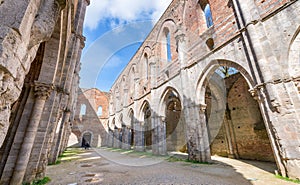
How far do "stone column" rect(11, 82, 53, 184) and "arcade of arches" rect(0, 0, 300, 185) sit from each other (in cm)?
2

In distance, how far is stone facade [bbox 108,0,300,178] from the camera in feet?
14.6

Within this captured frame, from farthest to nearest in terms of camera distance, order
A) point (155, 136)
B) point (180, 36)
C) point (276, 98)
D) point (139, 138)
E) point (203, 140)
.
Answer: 1. point (139, 138)
2. point (155, 136)
3. point (180, 36)
4. point (203, 140)
5. point (276, 98)

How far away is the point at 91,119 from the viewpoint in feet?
79.0

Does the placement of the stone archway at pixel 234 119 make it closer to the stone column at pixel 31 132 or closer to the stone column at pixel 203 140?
the stone column at pixel 203 140

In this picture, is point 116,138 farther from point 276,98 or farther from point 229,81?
point 276,98

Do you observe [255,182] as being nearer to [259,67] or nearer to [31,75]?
[259,67]

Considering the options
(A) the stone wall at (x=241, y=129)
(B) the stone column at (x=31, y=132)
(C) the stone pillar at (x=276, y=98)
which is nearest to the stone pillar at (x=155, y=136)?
(A) the stone wall at (x=241, y=129)

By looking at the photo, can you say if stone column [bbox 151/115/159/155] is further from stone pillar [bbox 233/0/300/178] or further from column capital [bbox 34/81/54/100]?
Answer: column capital [bbox 34/81/54/100]

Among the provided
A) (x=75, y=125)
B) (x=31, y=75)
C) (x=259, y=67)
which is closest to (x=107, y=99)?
(x=75, y=125)

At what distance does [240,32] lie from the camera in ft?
19.4

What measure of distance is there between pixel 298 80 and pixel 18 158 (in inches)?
319

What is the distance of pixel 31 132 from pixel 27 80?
4.96 feet

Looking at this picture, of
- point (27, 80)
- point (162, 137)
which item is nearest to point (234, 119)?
point (162, 137)

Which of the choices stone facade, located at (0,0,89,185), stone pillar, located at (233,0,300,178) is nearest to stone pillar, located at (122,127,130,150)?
stone facade, located at (0,0,89,185)
